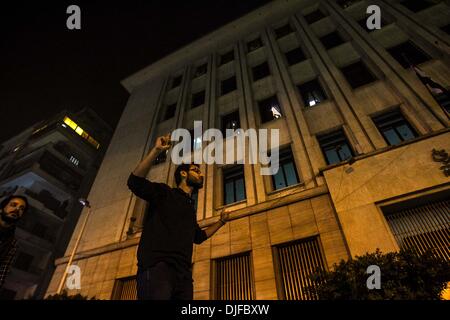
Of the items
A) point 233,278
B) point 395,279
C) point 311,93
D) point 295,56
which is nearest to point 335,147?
point 311,93

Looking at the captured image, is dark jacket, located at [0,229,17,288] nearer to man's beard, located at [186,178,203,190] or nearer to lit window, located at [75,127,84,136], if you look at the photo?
man's beard, located at [186,178,203,190]

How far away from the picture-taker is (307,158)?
10.4 metres

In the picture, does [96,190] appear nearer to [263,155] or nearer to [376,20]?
[263,155]

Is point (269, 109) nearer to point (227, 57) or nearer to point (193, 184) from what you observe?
point (227, 57)

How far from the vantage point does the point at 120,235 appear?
12.0 metres

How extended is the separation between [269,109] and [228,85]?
16.6 ft

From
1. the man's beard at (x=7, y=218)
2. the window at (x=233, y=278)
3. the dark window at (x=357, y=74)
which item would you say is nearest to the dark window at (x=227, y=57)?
the dark window at (x=357, y=74)

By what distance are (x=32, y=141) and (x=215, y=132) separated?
33.2 meters

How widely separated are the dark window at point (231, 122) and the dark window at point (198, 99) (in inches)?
139

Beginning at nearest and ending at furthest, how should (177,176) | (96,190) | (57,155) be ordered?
1. (177,176)
2. (96,190)
3. (57,155)

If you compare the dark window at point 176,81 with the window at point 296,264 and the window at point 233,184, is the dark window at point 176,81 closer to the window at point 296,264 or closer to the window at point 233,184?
the window at point 233,184

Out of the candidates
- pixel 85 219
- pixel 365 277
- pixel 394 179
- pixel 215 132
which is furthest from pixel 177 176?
pixel 85 219

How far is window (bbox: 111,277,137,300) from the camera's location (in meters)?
10.1

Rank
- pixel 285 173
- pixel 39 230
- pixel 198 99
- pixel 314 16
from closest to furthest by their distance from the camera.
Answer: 1. pixel 285 173
2. pixel 314 16
3. pixel 198 99
4. pixel 39 230
